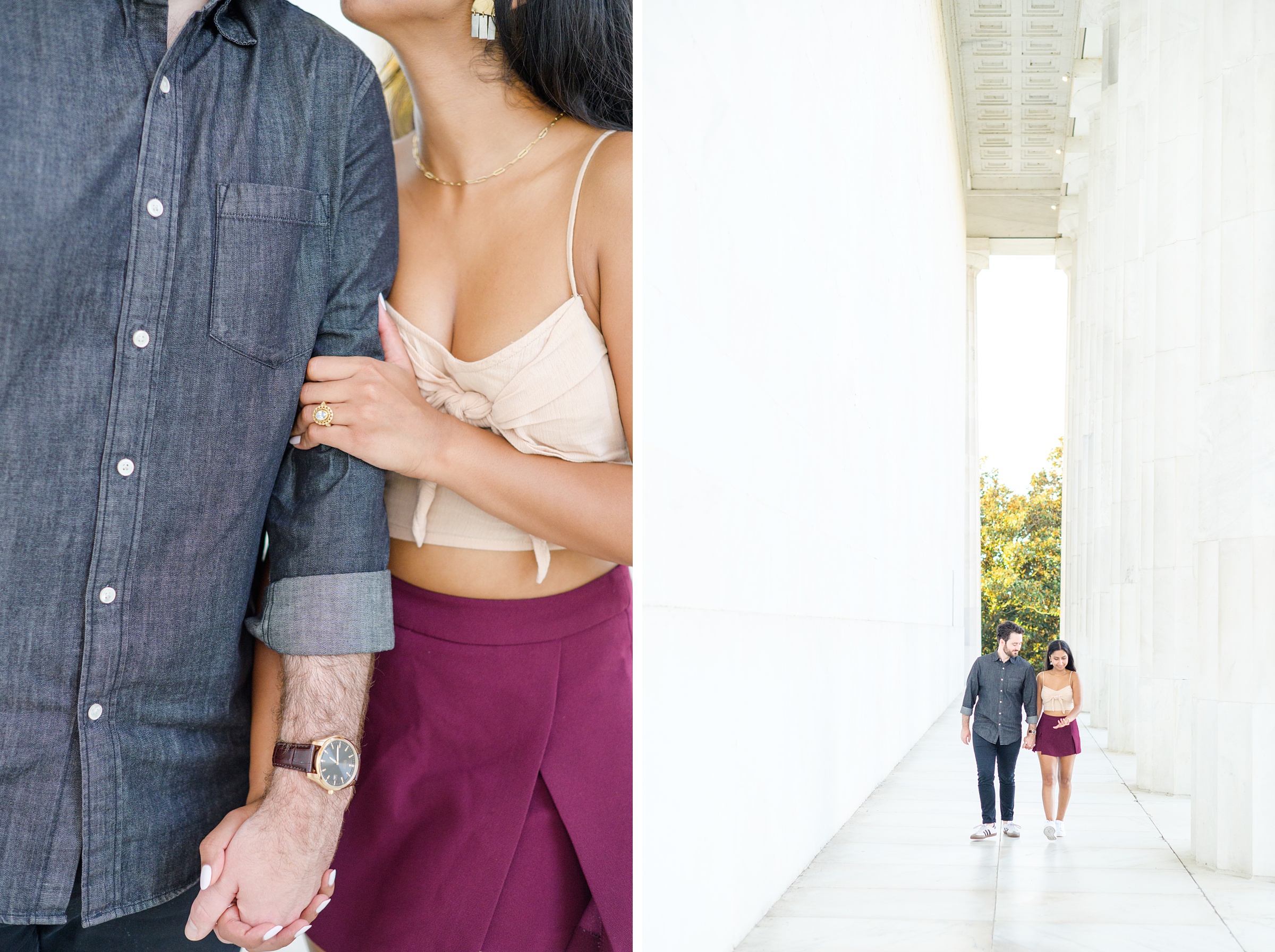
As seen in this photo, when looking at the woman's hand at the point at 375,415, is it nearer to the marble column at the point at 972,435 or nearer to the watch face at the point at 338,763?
the watch face at the point at 338,763

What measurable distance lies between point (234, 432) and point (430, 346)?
0.36 m

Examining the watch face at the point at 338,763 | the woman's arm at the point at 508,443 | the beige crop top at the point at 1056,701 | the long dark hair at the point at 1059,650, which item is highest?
the woman's arm at the point at 508,443

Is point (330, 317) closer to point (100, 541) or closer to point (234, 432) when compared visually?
point (234, 432)

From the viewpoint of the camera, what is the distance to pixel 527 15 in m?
1.85

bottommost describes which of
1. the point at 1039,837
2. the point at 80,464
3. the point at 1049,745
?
the point at 1039,837

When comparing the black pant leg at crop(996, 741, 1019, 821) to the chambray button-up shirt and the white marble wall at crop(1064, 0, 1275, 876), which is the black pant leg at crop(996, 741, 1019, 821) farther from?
the white marble wall at crop(1064, 0, 1275, 876)

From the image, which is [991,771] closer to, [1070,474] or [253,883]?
[253,883]

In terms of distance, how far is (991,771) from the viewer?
8922 millimetres

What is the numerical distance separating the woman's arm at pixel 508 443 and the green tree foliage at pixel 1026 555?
108 ft

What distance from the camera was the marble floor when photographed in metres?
5.82

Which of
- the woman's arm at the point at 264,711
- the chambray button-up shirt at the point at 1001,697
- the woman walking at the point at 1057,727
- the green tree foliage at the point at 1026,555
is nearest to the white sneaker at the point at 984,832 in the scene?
the woman walking at the point at 1057,727

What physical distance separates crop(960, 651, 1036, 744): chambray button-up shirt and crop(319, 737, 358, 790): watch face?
768cm

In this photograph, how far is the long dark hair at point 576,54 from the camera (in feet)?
6.09

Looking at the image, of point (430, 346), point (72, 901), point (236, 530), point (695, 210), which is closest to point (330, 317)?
point (430, 346)
